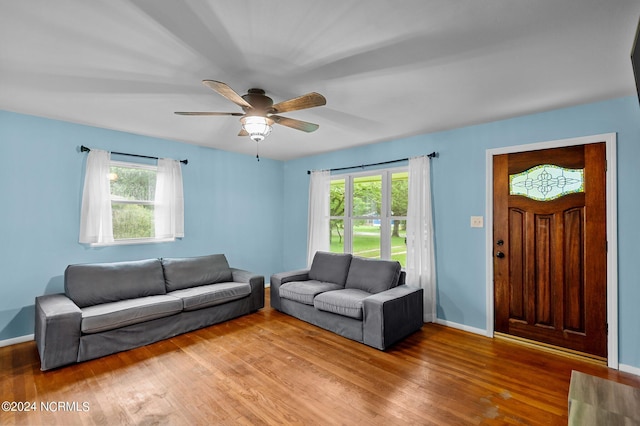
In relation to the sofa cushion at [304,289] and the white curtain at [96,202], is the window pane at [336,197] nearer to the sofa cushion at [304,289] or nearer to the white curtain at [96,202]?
the sofa cushion at [304,289]

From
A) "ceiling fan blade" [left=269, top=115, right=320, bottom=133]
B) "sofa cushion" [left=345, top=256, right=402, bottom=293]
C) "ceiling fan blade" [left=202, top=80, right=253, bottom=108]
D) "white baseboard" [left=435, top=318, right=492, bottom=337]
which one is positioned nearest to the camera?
"ceiling fan blade" [left=202, top=80, right=253, bottom=108]

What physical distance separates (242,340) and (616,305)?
3661mm

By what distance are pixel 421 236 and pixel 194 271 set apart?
3128 millimetres

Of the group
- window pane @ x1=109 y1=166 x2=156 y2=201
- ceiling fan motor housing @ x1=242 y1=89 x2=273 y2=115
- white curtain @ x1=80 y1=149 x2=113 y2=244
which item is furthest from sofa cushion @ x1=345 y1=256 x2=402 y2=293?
white curtain @ x1=80 y1=149 x2=113 y2=244

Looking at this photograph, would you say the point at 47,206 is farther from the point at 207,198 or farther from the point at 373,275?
the point at 373,275

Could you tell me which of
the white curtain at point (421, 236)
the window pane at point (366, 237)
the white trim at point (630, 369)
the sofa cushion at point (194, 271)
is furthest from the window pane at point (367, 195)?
the white trim at point (630, 369)

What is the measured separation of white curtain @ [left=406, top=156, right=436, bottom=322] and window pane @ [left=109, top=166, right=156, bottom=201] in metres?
3.65

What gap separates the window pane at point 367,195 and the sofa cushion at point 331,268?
2.76 ft

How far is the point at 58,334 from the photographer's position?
2.69m

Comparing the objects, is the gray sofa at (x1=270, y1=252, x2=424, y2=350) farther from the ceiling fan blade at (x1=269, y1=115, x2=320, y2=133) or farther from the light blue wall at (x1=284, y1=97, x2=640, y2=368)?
the ceiling fan blade at (x1=269, y1=115, x2=320, y2=133)

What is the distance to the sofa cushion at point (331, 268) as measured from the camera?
169 inches

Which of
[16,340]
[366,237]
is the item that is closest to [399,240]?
[366,237]

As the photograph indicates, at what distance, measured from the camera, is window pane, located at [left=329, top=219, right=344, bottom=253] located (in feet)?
16.9

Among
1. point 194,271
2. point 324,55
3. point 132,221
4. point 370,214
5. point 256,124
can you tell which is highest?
point 324,55
